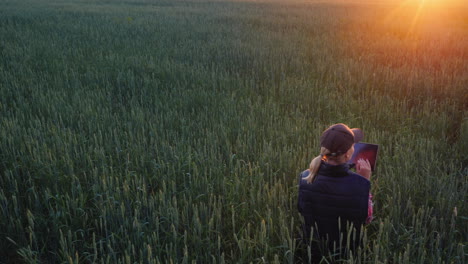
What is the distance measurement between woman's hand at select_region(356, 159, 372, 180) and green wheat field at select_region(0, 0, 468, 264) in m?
0.31

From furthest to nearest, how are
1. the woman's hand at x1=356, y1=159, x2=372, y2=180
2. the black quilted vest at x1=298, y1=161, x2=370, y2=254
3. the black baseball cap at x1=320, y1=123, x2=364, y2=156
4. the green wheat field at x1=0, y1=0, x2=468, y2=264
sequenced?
the green wheat field at x1=0, y1=0, x2=468, y2=264 → the woman's hand at x1=356, y1=159, x2=372, y2=180 → the black quilted vest at x1=298, y1=161, x2=370, y2=254 → the black baseball cap at x1=320, y1=123, x2=364, y2=156

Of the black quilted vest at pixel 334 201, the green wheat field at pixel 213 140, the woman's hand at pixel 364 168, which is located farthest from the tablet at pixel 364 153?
the green wheat field at pixel 213 140

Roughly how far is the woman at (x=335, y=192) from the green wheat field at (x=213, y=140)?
6.5 inches

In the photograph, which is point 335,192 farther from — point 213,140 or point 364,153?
point 213,140

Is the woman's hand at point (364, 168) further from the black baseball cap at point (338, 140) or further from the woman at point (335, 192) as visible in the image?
the black baseball cap at point (338, 140)

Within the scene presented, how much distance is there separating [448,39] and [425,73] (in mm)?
4367

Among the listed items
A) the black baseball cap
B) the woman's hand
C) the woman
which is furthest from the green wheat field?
the black baseball cap

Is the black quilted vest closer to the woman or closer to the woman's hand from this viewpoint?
the woman

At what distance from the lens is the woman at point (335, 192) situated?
1997mm

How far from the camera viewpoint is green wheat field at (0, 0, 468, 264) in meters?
2.47

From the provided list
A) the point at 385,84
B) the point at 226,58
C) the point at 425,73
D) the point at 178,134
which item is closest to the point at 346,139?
the point at 178,134

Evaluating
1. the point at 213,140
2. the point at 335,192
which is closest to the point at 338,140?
the point at 335,192

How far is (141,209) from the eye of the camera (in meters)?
2.83

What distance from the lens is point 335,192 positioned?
2.11 metres
